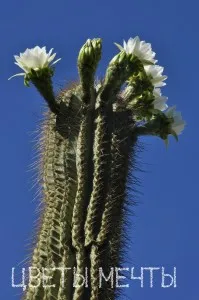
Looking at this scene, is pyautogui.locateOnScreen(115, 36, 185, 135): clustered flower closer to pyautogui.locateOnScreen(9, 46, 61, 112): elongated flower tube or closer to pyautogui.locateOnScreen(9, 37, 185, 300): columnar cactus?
pyautogui.locateOnScreen(9, 37, 185, 300): columnar cactus

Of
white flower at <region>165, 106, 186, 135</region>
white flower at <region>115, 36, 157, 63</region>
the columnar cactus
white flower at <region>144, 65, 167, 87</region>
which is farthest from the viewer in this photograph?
white flower at <region>165, 106, 186, 135</region>

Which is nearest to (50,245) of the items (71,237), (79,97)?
(71,237)

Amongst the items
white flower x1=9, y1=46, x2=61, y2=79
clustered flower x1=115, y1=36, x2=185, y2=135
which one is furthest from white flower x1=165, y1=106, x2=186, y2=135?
white flower x1=9, y1=46, x2=61, y2=79

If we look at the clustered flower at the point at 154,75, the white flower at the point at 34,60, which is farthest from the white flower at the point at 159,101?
the white flower at the point at 34,60

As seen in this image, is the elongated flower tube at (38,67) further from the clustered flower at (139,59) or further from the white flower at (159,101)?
the white flower at (159,101)

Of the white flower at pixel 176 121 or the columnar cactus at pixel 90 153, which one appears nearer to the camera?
the columnar cactus at pixel 90 153

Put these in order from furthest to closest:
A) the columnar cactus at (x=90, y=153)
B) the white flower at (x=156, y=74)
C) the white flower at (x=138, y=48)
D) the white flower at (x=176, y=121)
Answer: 1. the white flower at (x=176, y=121)
2. the white flower at (x=156, y=74)
3. the white flower at (x=138, y=48)
4. the columnar cactus at (x=90, y=153)

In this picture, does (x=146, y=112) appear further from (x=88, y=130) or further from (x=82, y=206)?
(x=82, y=206)
